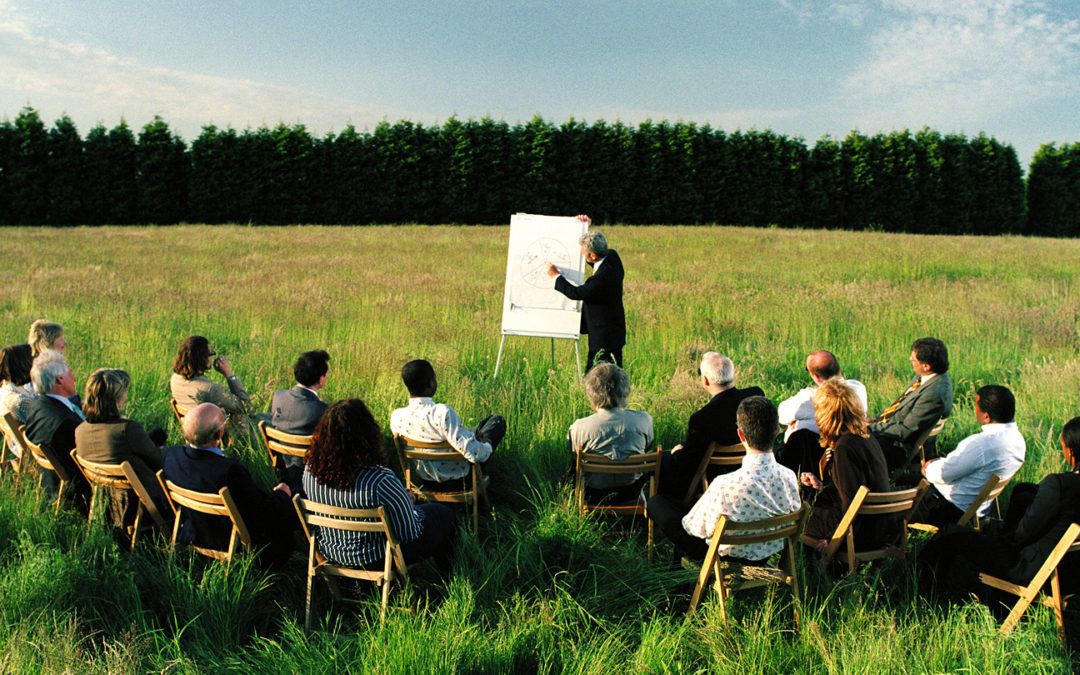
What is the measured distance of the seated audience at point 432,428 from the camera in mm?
4520

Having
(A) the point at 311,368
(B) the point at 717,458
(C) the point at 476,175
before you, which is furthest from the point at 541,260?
(C) the point at 476,175

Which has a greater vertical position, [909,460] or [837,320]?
[837,320]

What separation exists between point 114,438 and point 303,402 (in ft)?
3.96

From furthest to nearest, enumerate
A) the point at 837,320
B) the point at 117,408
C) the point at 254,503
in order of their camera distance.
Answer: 1. the point at 837,320
2. the point at 117,408
3. the point at 254,503

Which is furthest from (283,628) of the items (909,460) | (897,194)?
(897,194)

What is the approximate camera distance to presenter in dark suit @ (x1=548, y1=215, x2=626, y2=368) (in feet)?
23.1

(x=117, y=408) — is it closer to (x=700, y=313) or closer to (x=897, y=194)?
(x=700, y=313)

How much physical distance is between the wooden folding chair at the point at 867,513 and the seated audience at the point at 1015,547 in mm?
187

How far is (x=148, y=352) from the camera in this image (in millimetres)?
8422

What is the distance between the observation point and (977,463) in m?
4.43

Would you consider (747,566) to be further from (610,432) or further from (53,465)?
(53,465)

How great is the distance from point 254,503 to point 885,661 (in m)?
3.44

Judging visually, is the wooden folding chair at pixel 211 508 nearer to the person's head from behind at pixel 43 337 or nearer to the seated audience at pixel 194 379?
the seated audience at pixel 194 379

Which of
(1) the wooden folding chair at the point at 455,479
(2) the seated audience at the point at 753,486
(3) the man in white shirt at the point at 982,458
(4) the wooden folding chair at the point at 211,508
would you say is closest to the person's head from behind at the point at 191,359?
(4) the wooden folding chair at the point at 211,508
